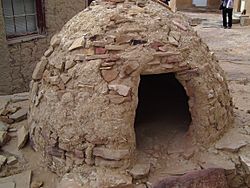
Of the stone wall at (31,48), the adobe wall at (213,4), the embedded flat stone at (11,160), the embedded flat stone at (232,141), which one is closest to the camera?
the embedded flat stone at (11,160)

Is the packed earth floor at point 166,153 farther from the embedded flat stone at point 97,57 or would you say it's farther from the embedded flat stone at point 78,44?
the embedded flat stone at point 78,44

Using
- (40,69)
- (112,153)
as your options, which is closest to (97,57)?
(40,69)

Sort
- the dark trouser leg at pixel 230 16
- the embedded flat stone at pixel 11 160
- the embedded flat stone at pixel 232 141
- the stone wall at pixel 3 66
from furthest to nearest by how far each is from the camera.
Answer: the dark trouser leg at pixel 230 16 < the stone wall at pixel 3 66 < the embedded flat stone at pixel 232 141 < the embedded flat stone at pixel 11 160

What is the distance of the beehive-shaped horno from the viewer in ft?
13.4

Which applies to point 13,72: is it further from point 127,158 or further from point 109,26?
point 127,158

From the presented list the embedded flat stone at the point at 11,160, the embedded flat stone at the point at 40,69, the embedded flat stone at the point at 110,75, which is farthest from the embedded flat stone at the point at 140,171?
the embedded flat stone at the point at 40,69

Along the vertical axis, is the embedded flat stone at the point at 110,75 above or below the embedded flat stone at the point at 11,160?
above

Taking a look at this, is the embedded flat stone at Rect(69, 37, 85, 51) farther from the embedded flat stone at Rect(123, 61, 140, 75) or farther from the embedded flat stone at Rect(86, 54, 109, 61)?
the embedded flat stone at Rect(123, 61, 140, 75)

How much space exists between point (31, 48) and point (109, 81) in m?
3.54

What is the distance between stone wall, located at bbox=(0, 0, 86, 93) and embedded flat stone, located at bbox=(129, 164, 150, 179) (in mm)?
3821

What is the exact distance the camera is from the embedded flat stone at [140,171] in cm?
405

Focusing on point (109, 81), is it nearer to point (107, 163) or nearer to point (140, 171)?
point (107, 163)

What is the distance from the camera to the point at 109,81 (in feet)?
13.5

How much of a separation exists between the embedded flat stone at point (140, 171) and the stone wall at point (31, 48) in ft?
12.5
